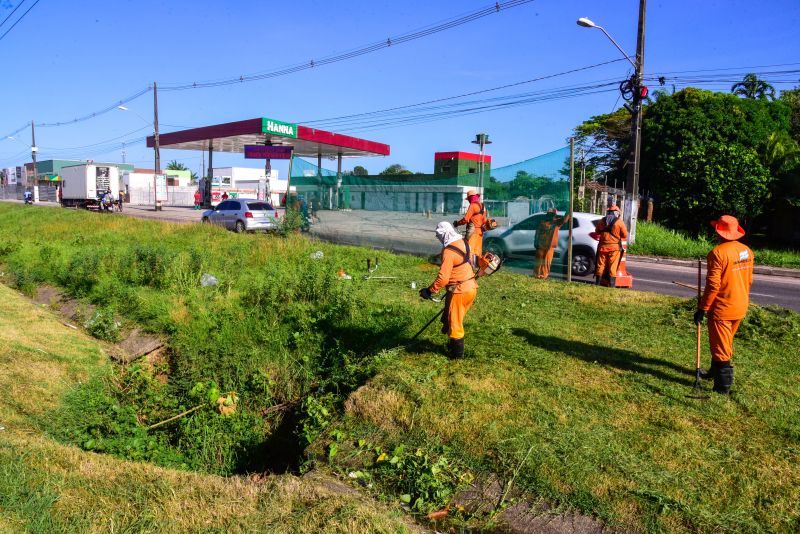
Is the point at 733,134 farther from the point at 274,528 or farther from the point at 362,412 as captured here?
the point at 274,528

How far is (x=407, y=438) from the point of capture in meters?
4.88

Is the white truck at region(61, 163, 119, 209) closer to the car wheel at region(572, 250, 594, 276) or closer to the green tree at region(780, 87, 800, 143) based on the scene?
the car wheel at region(572, 250, 594, 276)

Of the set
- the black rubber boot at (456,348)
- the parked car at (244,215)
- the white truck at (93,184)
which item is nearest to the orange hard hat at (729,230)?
the black rubber boot at (456,348)

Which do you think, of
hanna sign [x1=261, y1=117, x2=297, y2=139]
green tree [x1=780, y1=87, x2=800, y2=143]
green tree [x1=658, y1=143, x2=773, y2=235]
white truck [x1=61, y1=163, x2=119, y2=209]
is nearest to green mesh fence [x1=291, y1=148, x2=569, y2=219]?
green tree [x1=658, y1=143, x2=773, y2=235]

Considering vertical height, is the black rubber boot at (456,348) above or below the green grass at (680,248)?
below

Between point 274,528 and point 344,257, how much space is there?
9.57m

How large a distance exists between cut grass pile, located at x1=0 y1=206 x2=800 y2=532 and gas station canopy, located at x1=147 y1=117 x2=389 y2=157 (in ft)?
82.6

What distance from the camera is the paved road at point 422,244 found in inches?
486

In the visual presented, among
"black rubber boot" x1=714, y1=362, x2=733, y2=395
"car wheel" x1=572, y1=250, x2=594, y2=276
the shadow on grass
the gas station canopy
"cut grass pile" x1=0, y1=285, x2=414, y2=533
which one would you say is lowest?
"cut grass pile" x1=0, y1=285, x2=414, y2=533

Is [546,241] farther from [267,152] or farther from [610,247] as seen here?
[267,152]

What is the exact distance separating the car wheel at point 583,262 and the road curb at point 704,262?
698cm

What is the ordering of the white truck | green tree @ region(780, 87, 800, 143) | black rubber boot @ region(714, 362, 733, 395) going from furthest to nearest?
the white truck → green tree @ region(780, 87, 800, 143) → black rubber boot @ region(714, 362, 733, 395)

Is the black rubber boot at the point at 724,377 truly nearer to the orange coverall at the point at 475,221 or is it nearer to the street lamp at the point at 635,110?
the orange coverall at the point at 475,221

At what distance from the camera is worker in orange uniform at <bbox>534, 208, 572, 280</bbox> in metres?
11.1
